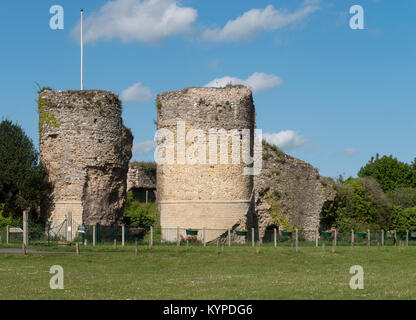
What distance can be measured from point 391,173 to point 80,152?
1817 inches

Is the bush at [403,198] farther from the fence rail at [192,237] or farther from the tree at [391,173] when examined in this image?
the fence rail at [192,237]

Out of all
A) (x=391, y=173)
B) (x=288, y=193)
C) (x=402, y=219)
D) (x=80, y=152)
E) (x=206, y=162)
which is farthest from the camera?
(x=391, y=173)

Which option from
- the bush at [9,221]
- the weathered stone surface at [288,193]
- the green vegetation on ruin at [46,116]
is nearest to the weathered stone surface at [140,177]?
the green vegetation on ruin at [46,116]

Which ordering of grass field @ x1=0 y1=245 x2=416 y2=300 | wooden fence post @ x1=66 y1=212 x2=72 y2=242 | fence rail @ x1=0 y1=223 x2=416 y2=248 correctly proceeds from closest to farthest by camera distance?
grass field @ x1=0 y1=245 x2=416 y2=300 < wooden fence post @ x1=66 y1=212 x2=72 y2=242 < fence rail @ x1=0 y1=223 x2=416 y2=248

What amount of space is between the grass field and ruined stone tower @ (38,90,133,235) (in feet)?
21.1

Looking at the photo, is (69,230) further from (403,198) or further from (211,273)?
(403,198)

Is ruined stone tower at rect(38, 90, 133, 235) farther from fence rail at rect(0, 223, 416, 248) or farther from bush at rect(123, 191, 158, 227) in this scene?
bush at rect(123, 191, 158, 227)

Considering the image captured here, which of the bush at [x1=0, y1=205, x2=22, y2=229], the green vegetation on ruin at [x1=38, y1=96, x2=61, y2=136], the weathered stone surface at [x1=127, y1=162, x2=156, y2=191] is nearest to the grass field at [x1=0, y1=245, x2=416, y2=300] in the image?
the bush at [x1=0, y1=205, x2=22, y2=229]

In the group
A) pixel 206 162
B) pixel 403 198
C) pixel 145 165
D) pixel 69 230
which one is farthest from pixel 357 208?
pixel 69 230

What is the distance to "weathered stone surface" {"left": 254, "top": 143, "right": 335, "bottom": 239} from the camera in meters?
41.2

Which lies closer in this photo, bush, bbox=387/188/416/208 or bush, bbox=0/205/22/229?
bush, bbox=0/205/22/229

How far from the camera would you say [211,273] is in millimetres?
23141

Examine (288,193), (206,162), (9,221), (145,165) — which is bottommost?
(9,221)

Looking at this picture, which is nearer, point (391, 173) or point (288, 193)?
point (288, 193)
